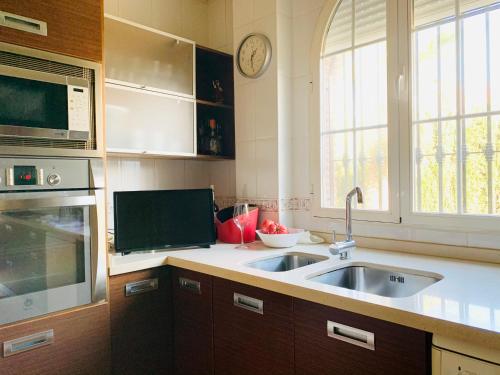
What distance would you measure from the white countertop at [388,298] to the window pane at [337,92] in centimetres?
70

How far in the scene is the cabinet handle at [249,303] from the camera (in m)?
1.41

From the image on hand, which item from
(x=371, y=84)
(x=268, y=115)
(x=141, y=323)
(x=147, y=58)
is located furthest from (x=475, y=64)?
(x=141, y=323)

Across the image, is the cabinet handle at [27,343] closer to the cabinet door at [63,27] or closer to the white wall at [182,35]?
the white wall at [182,35]

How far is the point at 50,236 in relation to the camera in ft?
4.76

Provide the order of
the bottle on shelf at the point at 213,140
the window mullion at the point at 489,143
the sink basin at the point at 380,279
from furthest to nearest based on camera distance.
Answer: the bottle on shelf at the point at 213,140 < the window mullion at the point at 489,143 < the sink basin at the point at 380,279

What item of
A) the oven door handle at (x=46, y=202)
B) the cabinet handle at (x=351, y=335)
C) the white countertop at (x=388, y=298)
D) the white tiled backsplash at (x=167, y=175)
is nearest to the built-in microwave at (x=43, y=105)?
the oven door handle at (x=46, y=202)

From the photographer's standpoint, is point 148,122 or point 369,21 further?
point 148,122

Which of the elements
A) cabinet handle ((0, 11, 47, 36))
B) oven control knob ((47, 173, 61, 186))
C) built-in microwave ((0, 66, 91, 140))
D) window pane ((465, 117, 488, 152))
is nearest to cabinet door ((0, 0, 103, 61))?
cabinet handle ((0, 11, 47, 36))

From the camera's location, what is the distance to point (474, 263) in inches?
60.0

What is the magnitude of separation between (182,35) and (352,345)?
228 centimetres

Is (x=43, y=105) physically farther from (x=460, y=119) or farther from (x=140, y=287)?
(x=460, y=119)

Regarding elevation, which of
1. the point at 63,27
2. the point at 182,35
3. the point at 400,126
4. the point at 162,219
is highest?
the point at 182,35

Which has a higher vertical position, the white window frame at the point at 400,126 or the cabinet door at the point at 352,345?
the white window frame at the point at 400,126

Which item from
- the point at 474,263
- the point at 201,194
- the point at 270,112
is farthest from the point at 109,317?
the point at 474,263
